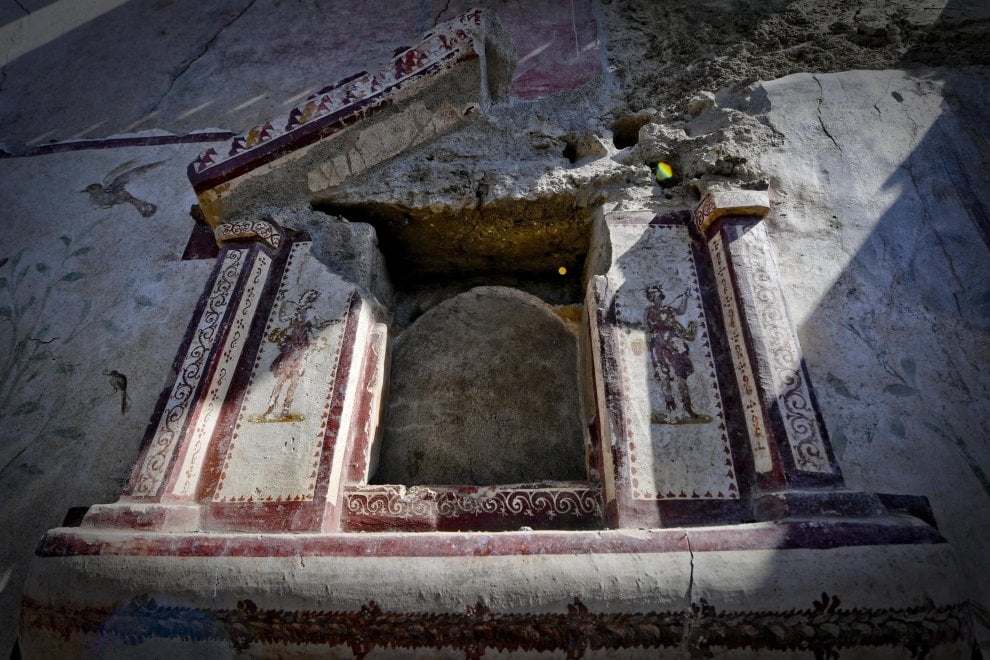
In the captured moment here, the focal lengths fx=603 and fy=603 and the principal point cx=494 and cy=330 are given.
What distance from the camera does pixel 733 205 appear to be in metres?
2.59

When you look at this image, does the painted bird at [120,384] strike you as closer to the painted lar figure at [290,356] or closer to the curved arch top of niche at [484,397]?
the painted lar figure at [290,356]

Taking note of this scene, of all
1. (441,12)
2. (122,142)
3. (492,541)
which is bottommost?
(492,541)

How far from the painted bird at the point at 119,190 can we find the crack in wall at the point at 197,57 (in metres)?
0.70

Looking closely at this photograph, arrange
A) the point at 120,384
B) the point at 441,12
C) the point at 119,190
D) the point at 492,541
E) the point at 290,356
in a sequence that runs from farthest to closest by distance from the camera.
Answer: the point at 441,12
the point at 119,190
the point at 120,384
the point at 290,356
the point at 492,541

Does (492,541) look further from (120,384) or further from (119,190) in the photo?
(119,190)

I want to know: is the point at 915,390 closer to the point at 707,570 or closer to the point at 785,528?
the point at 785,528

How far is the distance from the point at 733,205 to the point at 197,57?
13.9ft

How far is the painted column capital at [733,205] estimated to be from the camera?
2596 mm

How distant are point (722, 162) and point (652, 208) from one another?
38cm

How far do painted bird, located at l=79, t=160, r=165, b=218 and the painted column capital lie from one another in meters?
3.05

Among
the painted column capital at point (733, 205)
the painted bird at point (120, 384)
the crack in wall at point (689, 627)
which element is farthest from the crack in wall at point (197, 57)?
the crack in wall at point (689, 627)

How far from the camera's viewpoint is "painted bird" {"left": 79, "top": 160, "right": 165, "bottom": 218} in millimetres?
3565

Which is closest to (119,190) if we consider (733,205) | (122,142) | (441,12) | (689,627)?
(122,142)

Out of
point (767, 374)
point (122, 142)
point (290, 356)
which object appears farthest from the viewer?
point (122, 142)
